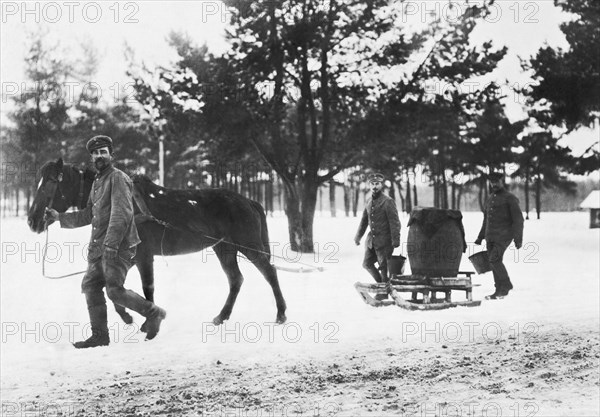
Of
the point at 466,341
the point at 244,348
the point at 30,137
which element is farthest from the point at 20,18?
the point at 30,137

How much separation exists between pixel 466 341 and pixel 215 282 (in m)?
4.35

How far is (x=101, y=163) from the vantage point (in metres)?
4.62

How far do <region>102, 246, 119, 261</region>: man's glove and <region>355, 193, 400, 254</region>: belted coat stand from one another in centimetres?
513

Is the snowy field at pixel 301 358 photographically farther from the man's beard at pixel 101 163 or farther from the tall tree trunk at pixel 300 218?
the tall tree trunk at pixel 300 218

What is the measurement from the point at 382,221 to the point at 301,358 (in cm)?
370

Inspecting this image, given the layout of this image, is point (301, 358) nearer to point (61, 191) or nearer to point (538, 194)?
point (61, 191)

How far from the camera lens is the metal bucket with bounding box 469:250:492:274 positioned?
380 inches

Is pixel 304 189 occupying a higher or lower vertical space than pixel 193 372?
higher

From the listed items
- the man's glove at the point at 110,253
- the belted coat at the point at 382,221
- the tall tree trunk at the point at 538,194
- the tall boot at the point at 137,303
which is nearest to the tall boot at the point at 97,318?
the tall boot at the point at 137,303

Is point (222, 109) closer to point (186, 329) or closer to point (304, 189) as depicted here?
point (304, 189)

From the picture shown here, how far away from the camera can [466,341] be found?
282 inches

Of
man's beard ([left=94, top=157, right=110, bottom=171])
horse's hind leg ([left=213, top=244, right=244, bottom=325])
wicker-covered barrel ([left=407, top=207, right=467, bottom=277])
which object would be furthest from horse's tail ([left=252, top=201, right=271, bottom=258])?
wicker-covered barrel ([left=407, top=207, right=467, bottom=277])

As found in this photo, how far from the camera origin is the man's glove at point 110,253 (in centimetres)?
474

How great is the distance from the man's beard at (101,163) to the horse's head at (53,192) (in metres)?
0.28
